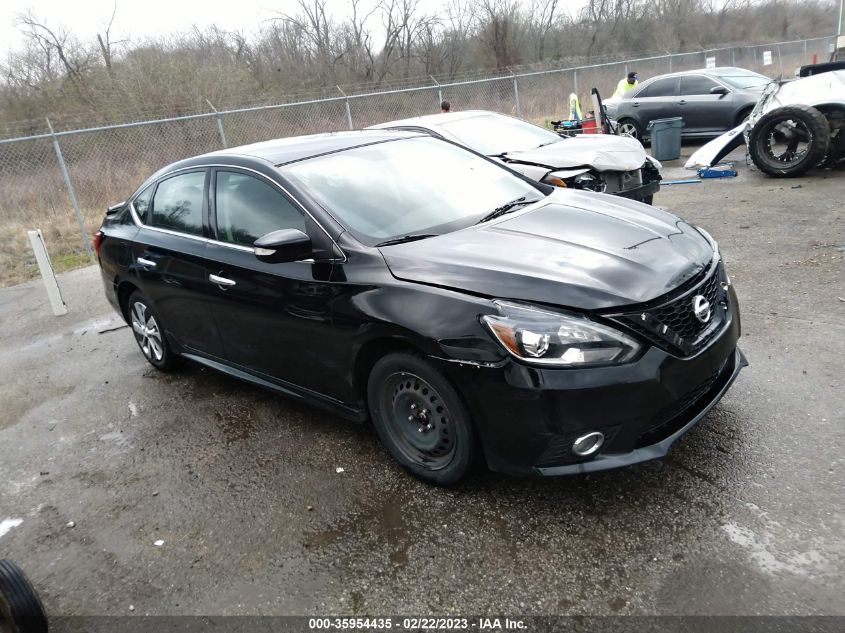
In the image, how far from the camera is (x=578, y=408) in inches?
104

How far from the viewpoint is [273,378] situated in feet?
13.0

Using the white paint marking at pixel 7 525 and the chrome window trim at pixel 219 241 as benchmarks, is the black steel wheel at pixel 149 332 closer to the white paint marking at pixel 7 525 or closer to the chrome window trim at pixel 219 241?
the chrome window trim at pixel 219 241

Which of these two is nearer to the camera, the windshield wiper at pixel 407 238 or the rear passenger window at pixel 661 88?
the windshield wiper at pixel 407 238

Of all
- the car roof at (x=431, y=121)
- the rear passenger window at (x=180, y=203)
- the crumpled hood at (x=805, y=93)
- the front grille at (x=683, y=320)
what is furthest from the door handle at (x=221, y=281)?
the crumpled hood at (x=805, y=93)

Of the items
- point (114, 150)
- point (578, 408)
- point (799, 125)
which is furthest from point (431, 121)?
point (114, 150)

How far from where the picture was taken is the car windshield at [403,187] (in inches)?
139

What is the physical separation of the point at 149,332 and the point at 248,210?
1838mm

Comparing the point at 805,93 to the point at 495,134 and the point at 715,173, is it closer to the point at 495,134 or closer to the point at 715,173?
the point at 715,173

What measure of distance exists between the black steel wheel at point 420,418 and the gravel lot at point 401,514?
15cm

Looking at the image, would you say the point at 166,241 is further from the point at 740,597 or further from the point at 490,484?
the point at 740,597

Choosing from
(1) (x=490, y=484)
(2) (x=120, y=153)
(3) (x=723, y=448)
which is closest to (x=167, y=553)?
(1) (x=490, y=484)

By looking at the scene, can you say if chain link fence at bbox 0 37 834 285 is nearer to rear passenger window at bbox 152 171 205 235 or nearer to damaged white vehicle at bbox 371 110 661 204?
damaged white vehicle at bbox 371 110 661 204

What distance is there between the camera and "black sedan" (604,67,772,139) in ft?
43.9

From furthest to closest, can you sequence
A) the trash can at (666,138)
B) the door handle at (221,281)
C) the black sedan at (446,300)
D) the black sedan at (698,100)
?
the black sedan at (698,100)
the trash can at (666,138)
the door handle at (221,281)
the black sedan at (446,300)
